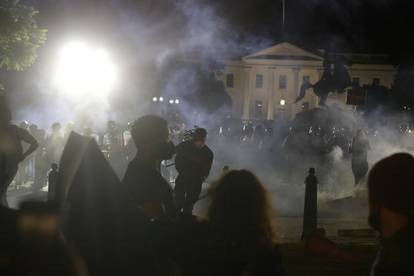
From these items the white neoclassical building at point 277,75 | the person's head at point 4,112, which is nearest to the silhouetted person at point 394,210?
the person's head at point 4,112

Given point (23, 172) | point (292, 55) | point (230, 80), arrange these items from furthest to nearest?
point (230, 80)
point (292, 55)
point (23, 172)

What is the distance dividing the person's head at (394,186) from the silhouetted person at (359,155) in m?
13.7

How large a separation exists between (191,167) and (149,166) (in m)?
6.47

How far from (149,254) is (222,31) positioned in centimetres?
8016

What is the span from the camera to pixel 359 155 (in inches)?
648

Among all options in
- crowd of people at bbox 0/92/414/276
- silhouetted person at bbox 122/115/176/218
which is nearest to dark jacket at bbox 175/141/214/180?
silhouetted person at bbox 122/115/176/218

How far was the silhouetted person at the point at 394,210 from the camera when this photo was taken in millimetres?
2973

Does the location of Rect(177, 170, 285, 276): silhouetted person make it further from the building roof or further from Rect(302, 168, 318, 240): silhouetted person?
the building roof

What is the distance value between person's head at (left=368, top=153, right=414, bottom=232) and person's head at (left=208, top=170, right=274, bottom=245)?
22.3 inches

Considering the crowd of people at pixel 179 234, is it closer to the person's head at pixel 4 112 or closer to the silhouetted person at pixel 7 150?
the person's head at pixel 4 112

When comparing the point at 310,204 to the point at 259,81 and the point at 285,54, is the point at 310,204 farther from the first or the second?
the point at 259,81

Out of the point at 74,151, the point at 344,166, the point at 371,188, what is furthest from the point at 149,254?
the point at 344,166

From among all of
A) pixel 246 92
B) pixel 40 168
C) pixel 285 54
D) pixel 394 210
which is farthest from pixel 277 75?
pixel 394 210

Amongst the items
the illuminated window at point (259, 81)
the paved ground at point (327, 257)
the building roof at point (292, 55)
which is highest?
the building roof at point (292, 55)
